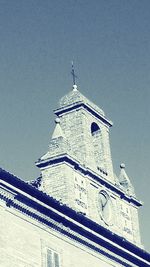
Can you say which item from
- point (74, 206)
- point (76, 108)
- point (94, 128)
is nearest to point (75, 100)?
point (76, 108)

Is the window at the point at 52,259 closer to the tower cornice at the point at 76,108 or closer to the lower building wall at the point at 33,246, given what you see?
the lower building wall at the point at 33,246

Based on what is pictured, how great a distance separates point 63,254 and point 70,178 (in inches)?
173

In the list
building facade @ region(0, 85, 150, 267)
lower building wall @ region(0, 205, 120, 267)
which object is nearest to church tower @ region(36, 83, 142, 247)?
building facade @ region(0, 85, 150, 267)

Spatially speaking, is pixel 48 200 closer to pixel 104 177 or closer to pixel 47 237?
pixel 47 237

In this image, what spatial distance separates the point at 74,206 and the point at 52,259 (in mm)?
4046

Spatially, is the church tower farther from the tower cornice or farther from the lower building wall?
the lower building wall

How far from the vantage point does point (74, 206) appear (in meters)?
28.1

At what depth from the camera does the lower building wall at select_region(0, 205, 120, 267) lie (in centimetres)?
2259

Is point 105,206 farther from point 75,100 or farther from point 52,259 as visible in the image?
point 52,259

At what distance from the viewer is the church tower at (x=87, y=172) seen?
94.5 feet

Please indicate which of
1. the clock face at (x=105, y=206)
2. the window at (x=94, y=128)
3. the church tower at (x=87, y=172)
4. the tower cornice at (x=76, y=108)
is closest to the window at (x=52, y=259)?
the church tower at (x=87, y=172)

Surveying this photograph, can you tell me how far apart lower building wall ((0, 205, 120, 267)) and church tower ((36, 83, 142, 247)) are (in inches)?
90.7

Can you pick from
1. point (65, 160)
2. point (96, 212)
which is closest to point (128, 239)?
point (96, 212)

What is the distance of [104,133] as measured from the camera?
3331 centimetres
